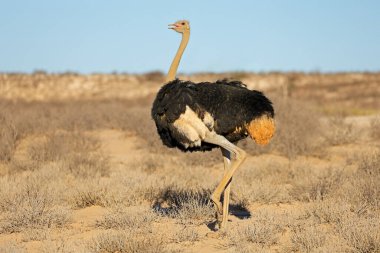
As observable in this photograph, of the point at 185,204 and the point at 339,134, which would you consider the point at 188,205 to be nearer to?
the point at 185,204

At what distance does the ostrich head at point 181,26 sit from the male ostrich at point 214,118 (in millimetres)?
936

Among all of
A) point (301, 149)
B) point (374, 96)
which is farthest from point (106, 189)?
point (374, 96)

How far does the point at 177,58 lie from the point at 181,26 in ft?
1.64

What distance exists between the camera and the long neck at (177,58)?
6664 millimetres

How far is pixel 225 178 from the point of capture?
616 cm

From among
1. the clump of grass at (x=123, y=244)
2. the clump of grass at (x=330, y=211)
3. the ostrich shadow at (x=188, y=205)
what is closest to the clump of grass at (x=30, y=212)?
the clump of grass at (x=123, y=244)

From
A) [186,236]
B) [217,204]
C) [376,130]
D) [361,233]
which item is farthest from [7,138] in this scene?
[361,233]

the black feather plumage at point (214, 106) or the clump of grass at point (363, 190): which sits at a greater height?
the black feather plumage at point (214, 106)

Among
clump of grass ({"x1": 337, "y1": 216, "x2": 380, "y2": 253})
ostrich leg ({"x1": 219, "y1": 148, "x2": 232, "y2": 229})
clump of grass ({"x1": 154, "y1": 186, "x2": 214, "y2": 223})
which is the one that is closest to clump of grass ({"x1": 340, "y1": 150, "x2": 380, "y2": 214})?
clump of grass ({"x1": 337, "y1": 216, "x2": 380, "y2": 253})

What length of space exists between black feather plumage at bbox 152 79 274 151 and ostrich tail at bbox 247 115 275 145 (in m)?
0.05

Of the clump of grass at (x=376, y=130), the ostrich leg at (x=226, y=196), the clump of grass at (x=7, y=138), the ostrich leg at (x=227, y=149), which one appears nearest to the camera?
the ostrich leg at (x=227, y=149)

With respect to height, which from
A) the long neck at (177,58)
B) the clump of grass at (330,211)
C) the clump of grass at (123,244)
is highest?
the long neck at (177,58)

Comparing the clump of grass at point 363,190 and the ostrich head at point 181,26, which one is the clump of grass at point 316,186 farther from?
the ostrich head at point 181,26

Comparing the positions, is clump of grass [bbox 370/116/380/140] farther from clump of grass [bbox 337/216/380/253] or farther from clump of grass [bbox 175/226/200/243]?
clump of grass [bbox 175/226/200/243]
